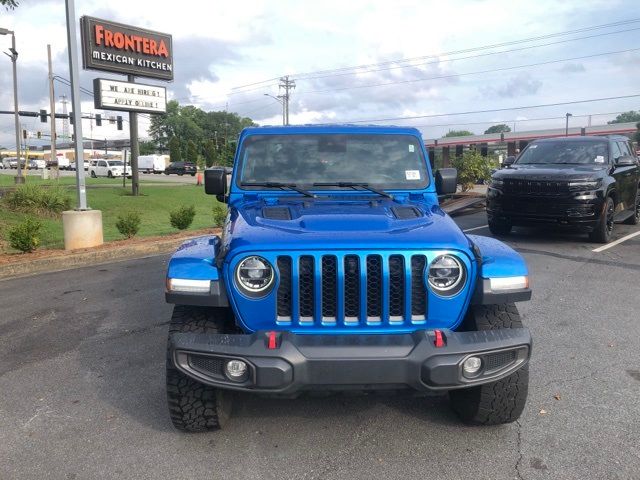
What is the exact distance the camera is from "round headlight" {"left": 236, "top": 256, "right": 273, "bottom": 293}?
2885 mm

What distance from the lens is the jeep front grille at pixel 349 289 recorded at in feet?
9.30

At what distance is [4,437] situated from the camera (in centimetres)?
326

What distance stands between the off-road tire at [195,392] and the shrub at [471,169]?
15.5 metres

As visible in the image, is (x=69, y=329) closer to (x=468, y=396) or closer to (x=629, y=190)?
(x=468, y=396)

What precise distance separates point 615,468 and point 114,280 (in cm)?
644

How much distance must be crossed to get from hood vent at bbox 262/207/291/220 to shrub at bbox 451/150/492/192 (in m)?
14.8

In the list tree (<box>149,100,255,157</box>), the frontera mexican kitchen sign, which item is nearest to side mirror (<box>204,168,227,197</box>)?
the frontera mexican kitchen sign

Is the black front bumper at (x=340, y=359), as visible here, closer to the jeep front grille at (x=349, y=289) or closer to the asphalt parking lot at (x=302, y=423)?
the jeep front grille at (x=349, y=289)

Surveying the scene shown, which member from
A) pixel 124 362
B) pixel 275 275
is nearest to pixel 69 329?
pixel 124 362

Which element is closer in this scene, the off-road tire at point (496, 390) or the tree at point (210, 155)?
the off-road tire at point (496, 390)

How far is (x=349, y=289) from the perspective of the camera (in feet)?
9.45

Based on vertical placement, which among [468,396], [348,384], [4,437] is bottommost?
[4,437]

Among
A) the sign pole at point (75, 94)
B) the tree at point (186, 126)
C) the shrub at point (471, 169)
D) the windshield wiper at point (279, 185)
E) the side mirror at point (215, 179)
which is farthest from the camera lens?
the tree at point (186, 126)

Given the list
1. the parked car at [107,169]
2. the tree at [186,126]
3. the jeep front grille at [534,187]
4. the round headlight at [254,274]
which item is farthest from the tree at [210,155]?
the round headlight at [254,274]
